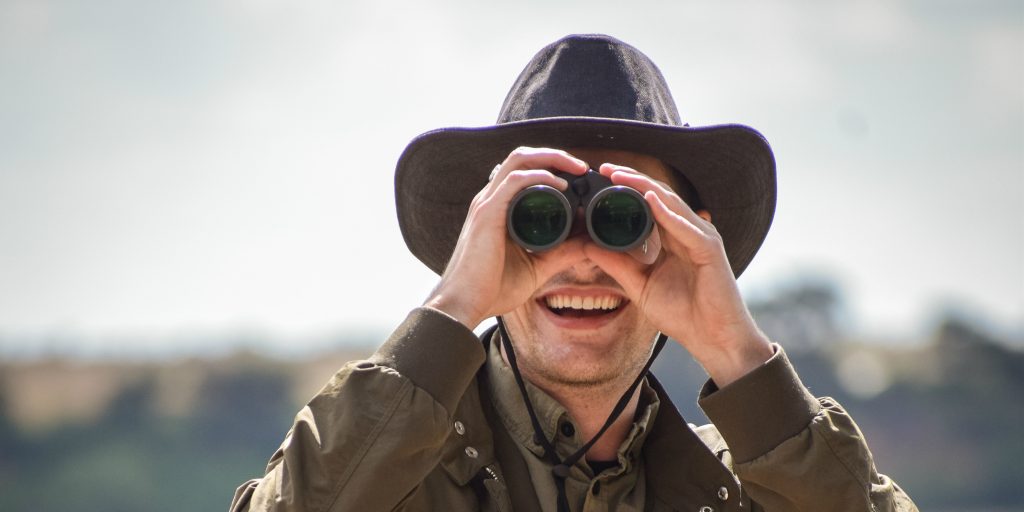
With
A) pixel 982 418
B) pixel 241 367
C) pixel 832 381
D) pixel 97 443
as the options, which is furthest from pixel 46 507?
pixel 982 418

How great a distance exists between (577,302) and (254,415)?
33.1 m

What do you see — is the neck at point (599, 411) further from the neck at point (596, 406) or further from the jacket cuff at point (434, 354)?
the jacket cuff at point (434, 354)

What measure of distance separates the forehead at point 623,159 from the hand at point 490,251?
33cm

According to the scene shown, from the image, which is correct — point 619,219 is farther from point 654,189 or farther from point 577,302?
point 577,302

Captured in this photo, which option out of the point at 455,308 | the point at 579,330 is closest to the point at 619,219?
the point at 579,330

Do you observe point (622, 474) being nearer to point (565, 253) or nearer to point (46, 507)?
point (565, 253)

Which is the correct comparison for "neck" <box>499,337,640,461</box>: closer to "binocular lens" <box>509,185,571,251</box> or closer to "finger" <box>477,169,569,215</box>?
"binocular lens" <box>509,185,571,251</box>

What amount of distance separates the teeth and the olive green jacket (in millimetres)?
443

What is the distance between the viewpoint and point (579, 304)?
307cm

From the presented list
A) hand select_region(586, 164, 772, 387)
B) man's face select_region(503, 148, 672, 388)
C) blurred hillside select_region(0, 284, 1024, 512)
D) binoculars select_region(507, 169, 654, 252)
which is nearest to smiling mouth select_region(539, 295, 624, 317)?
man's face select_region(503, 148, 672, 388)

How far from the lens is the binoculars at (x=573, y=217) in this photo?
9.07ft

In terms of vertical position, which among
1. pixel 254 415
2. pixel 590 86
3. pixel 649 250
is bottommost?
pixel 254 415

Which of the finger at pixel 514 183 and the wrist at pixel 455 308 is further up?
the finger at pixel 514 183

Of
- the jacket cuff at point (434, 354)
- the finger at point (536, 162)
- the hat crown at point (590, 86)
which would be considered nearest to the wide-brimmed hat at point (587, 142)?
→ the hat crown at point (590, 86)
